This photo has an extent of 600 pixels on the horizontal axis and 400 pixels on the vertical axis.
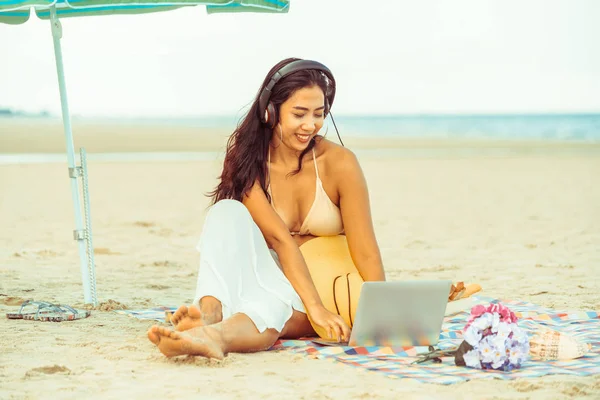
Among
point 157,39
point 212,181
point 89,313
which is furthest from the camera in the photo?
point 157,39

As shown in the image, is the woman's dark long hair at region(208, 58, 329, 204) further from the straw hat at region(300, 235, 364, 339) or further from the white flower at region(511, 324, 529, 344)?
the white flower at region(511, 324, 529, 344)

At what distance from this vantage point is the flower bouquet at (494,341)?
11.3 ft

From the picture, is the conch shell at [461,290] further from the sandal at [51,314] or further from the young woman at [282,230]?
the sandal at [51,314]

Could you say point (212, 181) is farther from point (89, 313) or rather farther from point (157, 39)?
point (157, 39)

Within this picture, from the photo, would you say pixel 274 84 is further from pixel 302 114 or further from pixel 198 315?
pixel 198 315

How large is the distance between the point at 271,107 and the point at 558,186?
36.3 feet

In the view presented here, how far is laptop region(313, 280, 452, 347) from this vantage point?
3695mm

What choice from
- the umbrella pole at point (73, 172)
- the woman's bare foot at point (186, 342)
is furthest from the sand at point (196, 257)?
the umbrella pole at point (73, 172)

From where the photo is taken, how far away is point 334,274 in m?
4.20

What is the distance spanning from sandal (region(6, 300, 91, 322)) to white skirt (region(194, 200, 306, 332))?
3.67ft

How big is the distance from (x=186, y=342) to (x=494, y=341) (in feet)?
4.00

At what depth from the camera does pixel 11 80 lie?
162ft

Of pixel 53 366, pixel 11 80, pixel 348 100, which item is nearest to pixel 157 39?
pixel 11 80

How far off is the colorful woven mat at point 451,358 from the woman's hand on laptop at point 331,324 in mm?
55
